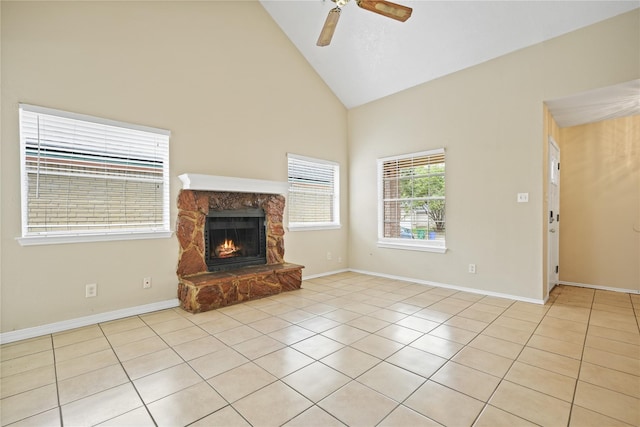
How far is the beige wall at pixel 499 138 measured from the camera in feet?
11.1

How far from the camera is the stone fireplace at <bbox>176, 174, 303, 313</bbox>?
3.59m

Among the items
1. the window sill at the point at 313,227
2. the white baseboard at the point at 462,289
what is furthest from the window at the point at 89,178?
the white baseboard at the point at 462,289

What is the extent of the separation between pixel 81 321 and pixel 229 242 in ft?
5.87

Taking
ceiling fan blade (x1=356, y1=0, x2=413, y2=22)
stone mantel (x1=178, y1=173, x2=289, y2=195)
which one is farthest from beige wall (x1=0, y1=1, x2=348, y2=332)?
ceiling fan blade (x1=356, y1=0, x2=413, y2=22)

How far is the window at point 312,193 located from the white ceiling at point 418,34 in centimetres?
148

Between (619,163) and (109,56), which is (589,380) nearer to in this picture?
(619,163)

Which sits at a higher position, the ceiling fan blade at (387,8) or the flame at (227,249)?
the ceiling fan blade at (387,8)

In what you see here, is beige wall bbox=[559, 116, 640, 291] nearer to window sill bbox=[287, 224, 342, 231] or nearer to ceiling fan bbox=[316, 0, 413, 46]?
window sill bbox=[287, 224, 342, 231]

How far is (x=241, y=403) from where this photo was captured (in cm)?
180

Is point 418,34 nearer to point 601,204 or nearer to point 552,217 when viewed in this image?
point 552,217

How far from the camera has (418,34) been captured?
13.3ft

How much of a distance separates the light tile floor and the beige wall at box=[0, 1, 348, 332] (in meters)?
0.48

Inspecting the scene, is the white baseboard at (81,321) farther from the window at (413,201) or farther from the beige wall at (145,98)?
the window at (413,201)

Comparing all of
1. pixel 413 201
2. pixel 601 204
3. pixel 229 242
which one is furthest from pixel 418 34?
pixel 229 242
